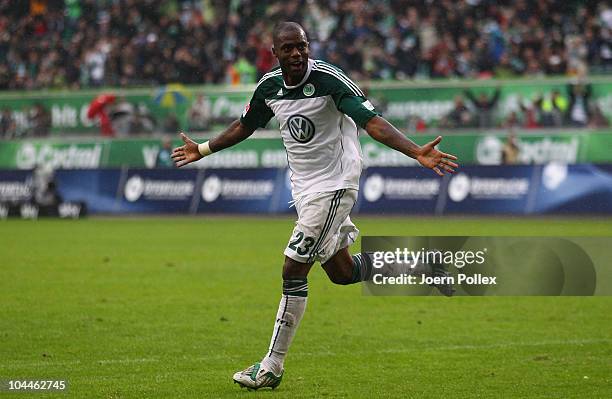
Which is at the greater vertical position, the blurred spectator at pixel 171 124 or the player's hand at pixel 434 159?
the player's hand at pixel 434 159

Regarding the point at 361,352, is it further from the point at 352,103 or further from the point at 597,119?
the point at 597,119

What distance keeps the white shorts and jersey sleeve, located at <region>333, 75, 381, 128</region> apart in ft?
1.92

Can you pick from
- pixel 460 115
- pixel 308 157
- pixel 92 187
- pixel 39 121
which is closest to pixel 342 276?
pixel 308 157

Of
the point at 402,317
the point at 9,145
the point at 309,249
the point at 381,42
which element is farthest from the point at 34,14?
the point at 309,249

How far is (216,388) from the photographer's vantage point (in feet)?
24.7

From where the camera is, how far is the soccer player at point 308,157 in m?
7.54

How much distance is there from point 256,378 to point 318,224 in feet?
3.69

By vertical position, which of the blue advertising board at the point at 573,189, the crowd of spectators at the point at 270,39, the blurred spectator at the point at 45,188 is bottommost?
the blurred spectator at the point at 45,188

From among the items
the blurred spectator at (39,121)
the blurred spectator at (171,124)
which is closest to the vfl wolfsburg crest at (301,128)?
the blurred spectator at (171,124)

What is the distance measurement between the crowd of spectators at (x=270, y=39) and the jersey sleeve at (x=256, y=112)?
67.2 ft

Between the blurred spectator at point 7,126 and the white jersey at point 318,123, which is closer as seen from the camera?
the white jersey at point 318,123

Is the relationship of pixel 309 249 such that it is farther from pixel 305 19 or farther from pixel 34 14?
pixel 34 14

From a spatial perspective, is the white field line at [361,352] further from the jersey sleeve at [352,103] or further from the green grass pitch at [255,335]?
the jersey sleeve at [352,103]

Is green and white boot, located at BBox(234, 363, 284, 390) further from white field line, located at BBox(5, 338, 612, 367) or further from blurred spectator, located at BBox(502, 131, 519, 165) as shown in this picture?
blurred spectator, located at BBox(502, 131, 519, 165)
